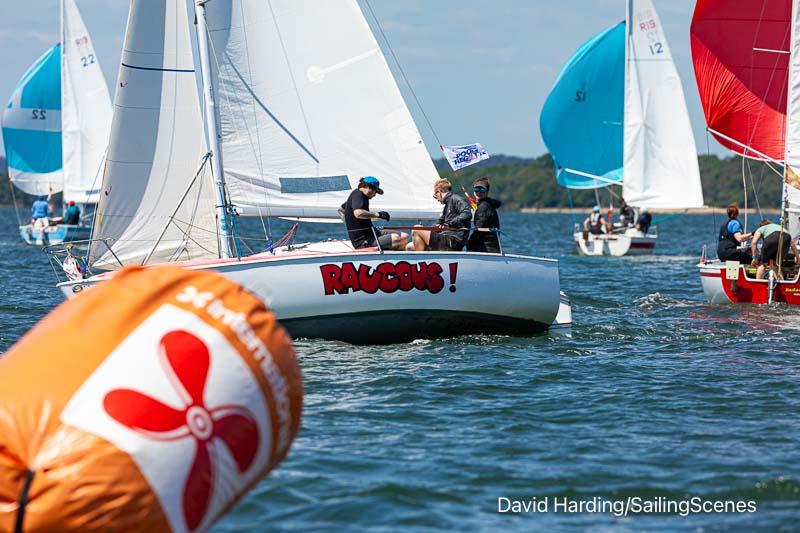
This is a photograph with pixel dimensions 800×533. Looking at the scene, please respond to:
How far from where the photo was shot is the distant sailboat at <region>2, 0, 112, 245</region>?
132ft

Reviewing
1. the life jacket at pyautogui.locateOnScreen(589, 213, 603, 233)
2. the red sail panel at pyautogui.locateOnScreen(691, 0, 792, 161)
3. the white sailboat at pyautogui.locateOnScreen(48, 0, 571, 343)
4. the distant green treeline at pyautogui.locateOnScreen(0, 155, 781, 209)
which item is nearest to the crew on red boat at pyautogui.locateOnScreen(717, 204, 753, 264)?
the red sail panel at pyautogui.locateOnScreen(691, 0, 792, 161)

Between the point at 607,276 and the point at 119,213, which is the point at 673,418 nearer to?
the point at 119,213

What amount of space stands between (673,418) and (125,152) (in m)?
7.20

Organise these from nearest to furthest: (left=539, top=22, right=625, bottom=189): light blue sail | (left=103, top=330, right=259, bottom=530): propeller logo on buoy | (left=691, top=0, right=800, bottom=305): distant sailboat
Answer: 1. (left=103, top=330, right=259, bottom=530): propeller logo on buoy
2. (left=691, top=0, right=800, bottom=305): distant sailboat
3. (left=539, top=22, right=625, bottom=189): light blue sail

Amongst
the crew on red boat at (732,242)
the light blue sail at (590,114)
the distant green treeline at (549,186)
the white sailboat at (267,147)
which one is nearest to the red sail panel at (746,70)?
the crew on red boat at (732,242)

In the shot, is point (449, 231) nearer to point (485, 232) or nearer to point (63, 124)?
point (485, 232)

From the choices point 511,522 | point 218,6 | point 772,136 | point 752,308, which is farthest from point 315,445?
point 772,136

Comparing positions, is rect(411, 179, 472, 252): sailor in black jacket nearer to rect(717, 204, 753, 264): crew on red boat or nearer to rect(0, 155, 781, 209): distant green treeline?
rect(717, 204, 753, 264): crew on red boat

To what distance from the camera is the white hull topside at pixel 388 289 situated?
1141cm

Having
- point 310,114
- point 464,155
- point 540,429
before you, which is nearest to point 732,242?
point 464,155

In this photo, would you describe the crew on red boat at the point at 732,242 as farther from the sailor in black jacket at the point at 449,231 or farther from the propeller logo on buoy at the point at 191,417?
the propeller logo on buoy at the point at 191,417

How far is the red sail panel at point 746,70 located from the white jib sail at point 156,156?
10.9 meters

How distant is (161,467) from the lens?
4.32m

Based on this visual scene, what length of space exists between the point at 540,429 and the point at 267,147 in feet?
20.3
